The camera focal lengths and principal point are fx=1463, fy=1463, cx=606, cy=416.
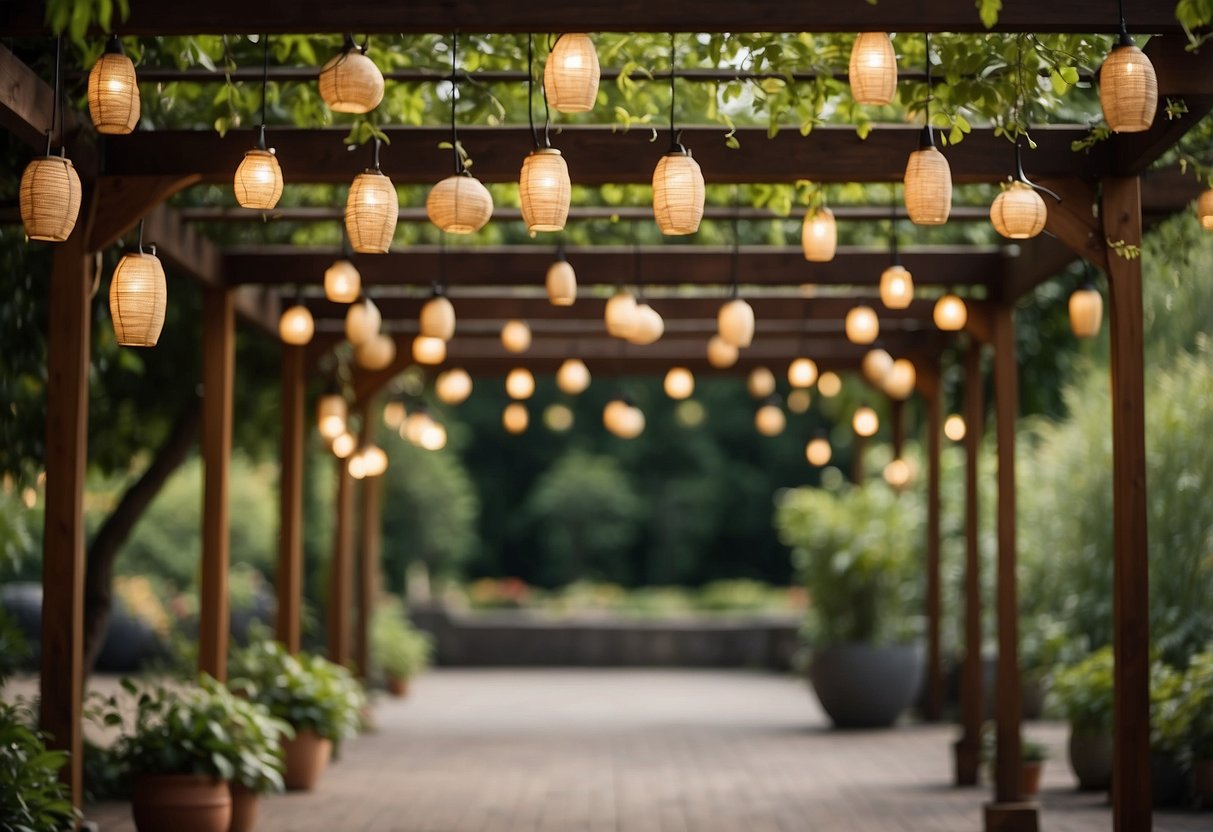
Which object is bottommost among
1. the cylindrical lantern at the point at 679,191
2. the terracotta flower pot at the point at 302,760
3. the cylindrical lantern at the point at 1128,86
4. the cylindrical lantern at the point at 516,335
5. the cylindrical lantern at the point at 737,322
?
the terracotta flower pot at the point at 302,760

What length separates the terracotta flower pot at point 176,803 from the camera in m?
6.42

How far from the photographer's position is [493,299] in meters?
9.34

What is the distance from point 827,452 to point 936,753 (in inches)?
131

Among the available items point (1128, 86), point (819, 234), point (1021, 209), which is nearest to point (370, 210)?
point (819, 234)

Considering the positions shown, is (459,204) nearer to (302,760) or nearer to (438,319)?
(438,319)

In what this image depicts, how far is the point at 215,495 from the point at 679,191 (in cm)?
401

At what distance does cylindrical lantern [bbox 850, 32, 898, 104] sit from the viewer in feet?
14.4

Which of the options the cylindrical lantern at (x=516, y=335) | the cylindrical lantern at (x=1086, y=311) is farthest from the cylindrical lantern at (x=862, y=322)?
the cylindrical lantern at (x=516, y=335)

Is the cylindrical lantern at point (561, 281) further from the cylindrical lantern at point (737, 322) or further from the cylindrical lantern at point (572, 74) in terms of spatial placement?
the cylindrical lantern at point (572, 74)

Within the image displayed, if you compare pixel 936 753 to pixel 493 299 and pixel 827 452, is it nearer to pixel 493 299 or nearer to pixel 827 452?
pixel 827 452

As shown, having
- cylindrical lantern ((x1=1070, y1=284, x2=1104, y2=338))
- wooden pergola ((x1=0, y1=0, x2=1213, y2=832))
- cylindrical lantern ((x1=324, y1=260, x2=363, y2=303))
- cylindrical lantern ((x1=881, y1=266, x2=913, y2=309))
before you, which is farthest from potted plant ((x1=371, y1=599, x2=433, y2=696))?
cylindrical lantern ((x1=1070, y1=284, x2=1104, y2=338))

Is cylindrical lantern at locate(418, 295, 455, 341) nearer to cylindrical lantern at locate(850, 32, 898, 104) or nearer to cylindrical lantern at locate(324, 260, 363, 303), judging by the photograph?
cylindrical lantern at locate(324, 260, 363, 303)

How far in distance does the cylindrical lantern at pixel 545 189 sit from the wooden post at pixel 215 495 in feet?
12.0

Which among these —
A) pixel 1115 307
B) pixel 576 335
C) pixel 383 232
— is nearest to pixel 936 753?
pixel 576 335
